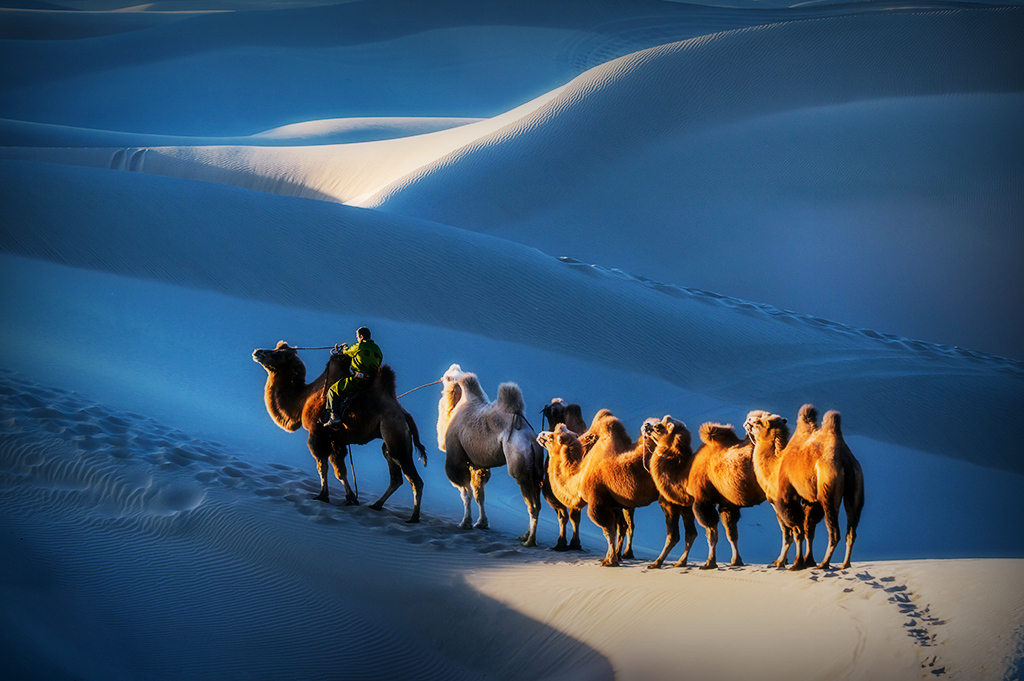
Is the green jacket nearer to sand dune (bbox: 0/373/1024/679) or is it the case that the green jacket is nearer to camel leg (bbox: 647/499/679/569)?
sand dune (bbox: 0/373/1024/679)

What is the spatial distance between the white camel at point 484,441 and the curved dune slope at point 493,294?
14.6 feet

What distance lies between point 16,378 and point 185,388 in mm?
1740

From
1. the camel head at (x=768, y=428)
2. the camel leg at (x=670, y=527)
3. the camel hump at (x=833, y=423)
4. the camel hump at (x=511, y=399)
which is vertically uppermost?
the camel hump at (x=833, y=423)

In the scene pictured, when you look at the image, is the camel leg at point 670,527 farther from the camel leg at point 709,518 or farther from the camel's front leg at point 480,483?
the camel's front leg at point 480,483

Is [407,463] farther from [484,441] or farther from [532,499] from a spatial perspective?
[532,499]

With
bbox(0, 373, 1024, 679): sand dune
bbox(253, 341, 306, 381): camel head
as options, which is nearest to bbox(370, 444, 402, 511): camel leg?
bbox(0, 373, 1024, 679): sand dune

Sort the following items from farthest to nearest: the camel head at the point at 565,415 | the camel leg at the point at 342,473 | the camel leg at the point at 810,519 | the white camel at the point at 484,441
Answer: the camel leg at the point at 342,473
the camel head at the point at 565,415
the white camel at the point at 484,441
the camel leg at the point at 810,519

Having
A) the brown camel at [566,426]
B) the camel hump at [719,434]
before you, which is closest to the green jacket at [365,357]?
the brown camel at [566,426]

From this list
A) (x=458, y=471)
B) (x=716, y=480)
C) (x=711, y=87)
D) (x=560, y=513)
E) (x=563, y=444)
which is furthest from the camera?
(x=711, y=87)

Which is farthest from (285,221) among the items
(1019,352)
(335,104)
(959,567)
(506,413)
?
(335,104)

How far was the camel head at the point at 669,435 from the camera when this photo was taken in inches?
226

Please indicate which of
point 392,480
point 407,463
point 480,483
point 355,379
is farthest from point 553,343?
point 355,379

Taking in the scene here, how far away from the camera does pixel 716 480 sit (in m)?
5.62

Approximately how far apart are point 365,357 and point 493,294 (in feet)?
18.7
